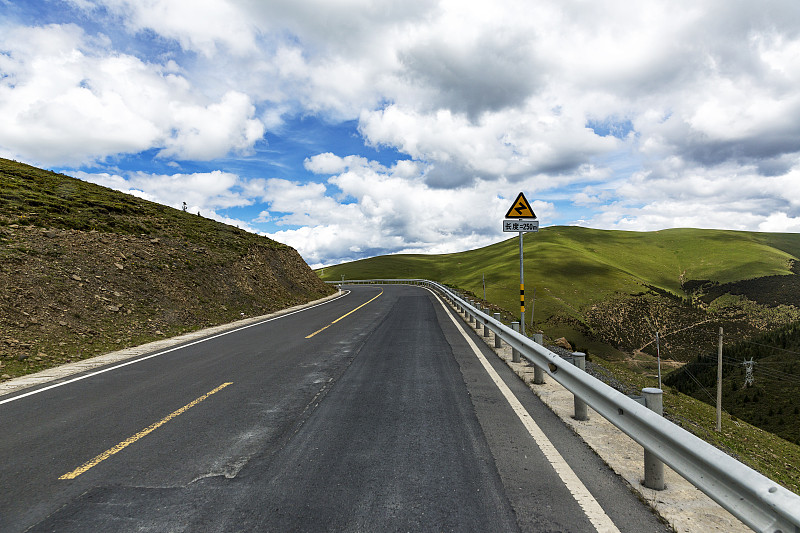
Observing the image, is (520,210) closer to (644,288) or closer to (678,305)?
(644,288)

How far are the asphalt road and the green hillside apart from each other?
54.0 meters

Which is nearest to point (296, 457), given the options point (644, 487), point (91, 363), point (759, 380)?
point (644, 487)

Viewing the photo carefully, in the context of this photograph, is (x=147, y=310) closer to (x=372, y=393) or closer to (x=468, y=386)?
(x=372, y=393)

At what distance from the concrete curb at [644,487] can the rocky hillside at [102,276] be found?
425 inches

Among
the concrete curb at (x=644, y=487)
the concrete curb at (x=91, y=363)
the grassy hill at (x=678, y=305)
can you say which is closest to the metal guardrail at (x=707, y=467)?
the concrete curb at (x=644, y=487)

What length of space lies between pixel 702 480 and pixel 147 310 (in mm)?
16201

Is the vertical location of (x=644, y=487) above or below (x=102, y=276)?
below

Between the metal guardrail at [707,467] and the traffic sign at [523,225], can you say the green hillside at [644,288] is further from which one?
the metal guardrail at [707,467]

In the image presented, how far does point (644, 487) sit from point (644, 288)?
10106 cm

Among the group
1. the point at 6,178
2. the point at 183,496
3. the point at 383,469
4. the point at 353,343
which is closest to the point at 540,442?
the point at 383,469

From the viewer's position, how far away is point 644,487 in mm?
3268

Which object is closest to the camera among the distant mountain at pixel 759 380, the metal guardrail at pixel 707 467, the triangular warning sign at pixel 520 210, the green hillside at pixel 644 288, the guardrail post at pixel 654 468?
the metal guardrail at pixel 707 467

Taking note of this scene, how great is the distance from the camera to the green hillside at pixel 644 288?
246 ft

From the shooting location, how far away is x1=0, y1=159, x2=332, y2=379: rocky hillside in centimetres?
1094
